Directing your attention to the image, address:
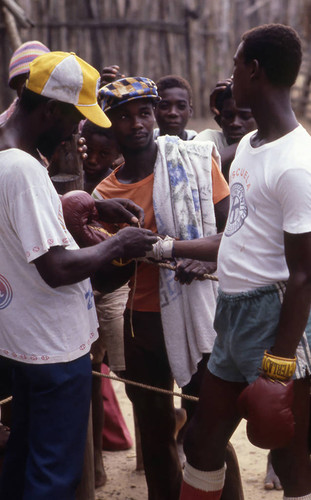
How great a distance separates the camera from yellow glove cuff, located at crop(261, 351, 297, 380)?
234cm

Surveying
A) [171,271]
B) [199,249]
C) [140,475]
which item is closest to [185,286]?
[171,271]

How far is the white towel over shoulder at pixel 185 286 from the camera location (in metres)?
3.21

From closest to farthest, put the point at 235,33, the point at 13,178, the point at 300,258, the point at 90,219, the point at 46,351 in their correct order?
the point at 300,258 < the point at 13,178 < the point at 46,351 < the point at 90,219 < the point at 235,33

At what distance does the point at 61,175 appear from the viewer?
350 centimetres

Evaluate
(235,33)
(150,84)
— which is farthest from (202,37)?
(150,84)

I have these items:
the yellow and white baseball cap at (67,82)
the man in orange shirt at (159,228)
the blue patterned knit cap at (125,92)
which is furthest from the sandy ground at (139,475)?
the yellow and white baseball cap at (67,82)

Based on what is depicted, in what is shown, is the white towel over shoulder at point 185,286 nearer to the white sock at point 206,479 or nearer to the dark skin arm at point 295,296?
the white sock at point 206,479

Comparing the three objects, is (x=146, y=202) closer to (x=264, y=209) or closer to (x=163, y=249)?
(x=163, y=249)

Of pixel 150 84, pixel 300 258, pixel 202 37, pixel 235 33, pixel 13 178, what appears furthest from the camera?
pixel 235 33

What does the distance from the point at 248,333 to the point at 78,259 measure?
2.10 feet

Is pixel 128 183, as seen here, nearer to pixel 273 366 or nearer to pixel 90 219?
pixel 90 219

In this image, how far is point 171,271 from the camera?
3256 millimetres

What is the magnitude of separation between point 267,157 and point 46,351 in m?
1.03

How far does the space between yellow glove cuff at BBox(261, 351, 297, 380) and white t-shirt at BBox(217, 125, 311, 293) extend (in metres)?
0.27
